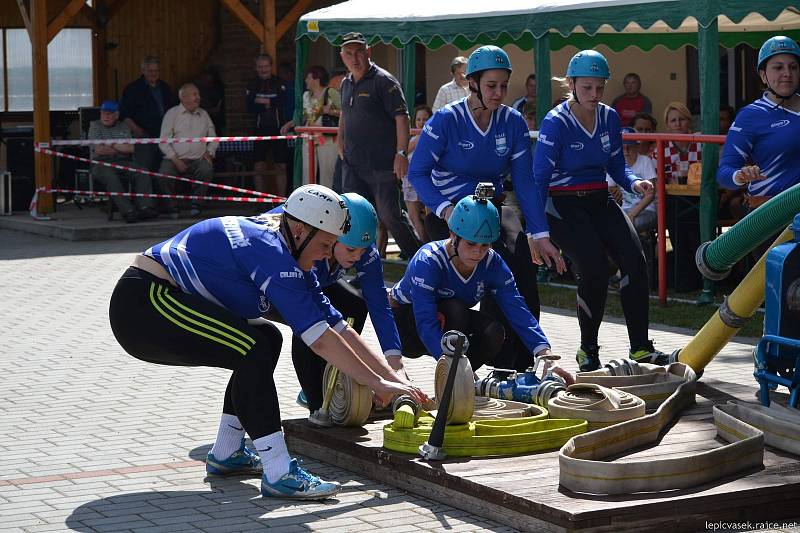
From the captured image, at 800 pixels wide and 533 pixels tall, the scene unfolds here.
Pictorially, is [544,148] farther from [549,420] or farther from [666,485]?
[666,485]

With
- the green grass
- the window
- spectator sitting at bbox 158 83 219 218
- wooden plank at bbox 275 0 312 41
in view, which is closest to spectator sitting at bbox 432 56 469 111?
the green grass

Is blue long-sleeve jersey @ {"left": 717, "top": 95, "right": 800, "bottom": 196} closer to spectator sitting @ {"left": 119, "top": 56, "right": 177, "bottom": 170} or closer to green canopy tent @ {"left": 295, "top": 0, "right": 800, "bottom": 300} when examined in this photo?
green canopy tent @ {"left": 295, "top": 0, "right": 800, "bottom": 300}

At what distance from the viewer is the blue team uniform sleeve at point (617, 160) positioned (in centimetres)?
823

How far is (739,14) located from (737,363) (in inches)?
134

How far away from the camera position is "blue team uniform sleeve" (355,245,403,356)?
6617 millimetres

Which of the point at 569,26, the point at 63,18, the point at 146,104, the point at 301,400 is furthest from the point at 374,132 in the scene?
the point at 63,18

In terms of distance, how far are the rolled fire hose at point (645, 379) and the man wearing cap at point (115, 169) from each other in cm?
1139

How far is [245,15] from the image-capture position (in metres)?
19.7

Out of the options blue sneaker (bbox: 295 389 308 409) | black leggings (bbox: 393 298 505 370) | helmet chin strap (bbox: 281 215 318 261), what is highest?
helmet chin strap (bbox: 281 215 318 261)

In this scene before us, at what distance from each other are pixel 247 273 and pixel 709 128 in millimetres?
6190

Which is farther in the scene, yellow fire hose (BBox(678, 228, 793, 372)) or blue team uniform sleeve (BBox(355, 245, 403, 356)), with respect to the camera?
yellow fire hose (BBox(678, 228, 793, 372))

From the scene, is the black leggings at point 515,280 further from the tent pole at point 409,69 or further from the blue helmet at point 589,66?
the tent pole at point 409,69

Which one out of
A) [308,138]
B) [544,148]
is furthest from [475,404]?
[308,138]

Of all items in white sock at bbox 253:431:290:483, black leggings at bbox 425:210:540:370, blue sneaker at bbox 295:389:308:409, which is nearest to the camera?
white sock at bbox 253:431:290:483
